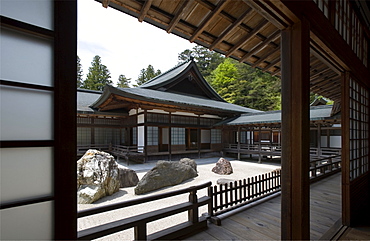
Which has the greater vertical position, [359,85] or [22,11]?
[359,85]

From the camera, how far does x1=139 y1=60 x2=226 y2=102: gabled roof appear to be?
1352cm

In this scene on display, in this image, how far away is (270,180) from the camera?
4.64m

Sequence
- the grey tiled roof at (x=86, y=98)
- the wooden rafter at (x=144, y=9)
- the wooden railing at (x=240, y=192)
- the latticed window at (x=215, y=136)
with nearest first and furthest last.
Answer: the wooden rafter at (x=144, y=9) → the wooden railing at (x=240, y=192) → the grey tiled roof at (x=86, y=98) → the latticed window at (x=215, y=136)

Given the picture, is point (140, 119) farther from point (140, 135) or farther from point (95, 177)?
point (95, 177)

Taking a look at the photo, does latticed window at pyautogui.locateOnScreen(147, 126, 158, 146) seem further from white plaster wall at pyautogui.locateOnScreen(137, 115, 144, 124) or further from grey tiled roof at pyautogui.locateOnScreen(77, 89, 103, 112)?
grey tiled roof at pyautogui.locateOnScreen(77, 89, 103, 112)

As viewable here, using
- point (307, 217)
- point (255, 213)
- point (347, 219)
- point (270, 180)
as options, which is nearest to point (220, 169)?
point (270, 180)

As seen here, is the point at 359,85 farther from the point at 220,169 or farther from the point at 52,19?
the point at 220,169

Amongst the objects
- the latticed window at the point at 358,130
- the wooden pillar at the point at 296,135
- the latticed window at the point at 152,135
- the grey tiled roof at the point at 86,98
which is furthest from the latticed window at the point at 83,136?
the latticed window at the point at 358,130

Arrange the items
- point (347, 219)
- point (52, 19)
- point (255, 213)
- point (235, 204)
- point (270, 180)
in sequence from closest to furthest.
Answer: point (52, 19), point (347, 219), point (255, 213), point (235, 204), point (270, 180)

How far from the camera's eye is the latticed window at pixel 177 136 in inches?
462

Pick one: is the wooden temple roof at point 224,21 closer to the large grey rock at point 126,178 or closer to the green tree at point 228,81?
the large grey rock at point 126,178

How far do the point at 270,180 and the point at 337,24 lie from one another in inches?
141

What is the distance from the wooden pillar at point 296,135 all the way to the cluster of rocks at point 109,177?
172 inches

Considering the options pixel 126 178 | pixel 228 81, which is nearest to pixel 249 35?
pixel 126 178
